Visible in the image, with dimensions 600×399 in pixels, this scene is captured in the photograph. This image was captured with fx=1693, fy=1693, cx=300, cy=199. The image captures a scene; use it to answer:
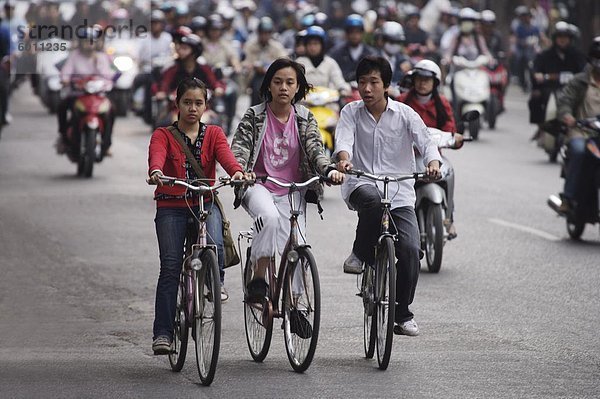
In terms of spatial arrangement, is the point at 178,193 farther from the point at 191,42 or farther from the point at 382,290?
→ the point at 191,42

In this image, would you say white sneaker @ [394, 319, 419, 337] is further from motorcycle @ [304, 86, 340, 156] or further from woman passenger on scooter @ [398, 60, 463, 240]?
motorcycle @ [304, 86, 340, 156]

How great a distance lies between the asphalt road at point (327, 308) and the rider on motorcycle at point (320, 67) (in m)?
1.29

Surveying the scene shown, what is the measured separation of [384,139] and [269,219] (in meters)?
1.04

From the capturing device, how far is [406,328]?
9531 millimetres

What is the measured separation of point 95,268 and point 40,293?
1276mm

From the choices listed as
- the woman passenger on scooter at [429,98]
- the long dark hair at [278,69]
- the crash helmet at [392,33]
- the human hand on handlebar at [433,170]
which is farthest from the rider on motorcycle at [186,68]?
the human hand on handlebar at [433,170]

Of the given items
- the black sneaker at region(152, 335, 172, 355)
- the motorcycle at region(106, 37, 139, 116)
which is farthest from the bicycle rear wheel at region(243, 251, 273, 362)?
the motorcycle at region(106, 37, 139, 116)

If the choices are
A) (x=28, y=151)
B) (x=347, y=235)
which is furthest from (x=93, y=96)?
(x=347, y=235)

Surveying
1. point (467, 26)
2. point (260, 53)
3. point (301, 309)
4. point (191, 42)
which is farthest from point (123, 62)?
point (301, 309)

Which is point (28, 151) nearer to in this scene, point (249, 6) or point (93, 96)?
point (93, 96)

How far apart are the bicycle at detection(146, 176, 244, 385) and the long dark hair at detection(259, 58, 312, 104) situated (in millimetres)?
822

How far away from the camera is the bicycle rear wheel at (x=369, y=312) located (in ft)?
31.0

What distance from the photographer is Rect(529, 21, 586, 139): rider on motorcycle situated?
23312 mm

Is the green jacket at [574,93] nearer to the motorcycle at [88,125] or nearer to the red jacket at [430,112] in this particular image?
the red jacket at [430,112]
